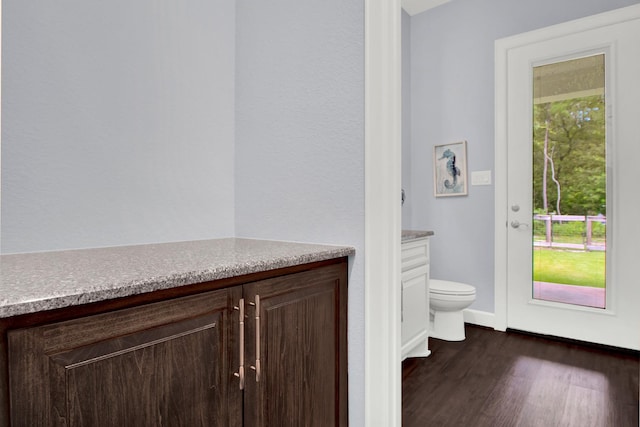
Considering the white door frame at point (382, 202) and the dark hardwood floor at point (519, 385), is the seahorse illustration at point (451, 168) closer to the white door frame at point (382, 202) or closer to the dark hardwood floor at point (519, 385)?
the dark hardwood floor at point (519, 385)

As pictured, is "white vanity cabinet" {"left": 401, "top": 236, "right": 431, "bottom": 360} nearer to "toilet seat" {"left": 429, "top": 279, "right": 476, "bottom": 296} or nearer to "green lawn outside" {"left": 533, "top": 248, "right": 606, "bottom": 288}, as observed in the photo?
"toilet seat" {"left": 429, "top": 279, "right": 476, "bottom": 296}

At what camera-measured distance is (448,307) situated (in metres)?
2.63

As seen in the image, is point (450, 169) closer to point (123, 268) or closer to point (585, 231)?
point (585, 231)

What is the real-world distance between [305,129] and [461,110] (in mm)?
2248

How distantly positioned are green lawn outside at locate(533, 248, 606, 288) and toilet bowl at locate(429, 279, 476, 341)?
0.62m

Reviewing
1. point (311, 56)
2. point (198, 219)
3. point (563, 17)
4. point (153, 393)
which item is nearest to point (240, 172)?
point (198, 219)

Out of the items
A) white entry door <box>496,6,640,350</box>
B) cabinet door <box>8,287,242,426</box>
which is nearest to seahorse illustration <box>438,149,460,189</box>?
white entry door <box>496,6,640,350</box>

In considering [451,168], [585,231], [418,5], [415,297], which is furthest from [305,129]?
[418,5]

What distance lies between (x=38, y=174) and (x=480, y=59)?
318 cm

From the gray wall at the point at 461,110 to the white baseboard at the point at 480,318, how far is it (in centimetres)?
4

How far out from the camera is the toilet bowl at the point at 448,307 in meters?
2.59

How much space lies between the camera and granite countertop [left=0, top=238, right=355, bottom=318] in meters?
0.64

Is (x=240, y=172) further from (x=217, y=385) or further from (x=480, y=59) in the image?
(x=480, y=59)

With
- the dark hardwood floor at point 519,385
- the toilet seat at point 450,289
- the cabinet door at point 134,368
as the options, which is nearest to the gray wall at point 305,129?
the cabinet door at point 134,368
